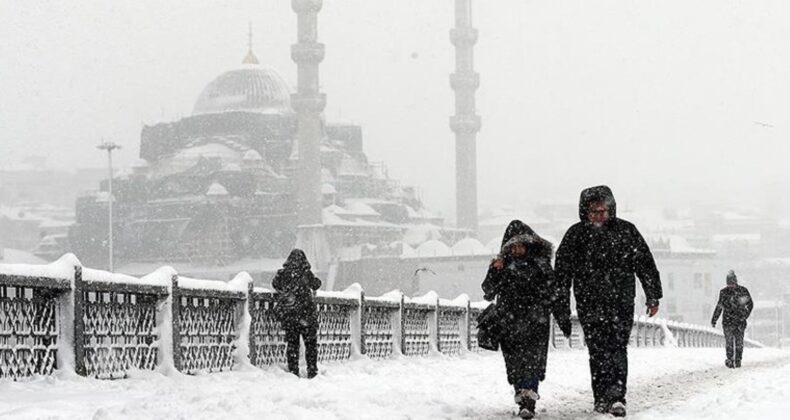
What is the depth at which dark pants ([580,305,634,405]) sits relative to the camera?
6.86 meters

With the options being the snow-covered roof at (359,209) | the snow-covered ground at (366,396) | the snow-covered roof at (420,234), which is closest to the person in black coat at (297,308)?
the snow-covered ground at (366,396)

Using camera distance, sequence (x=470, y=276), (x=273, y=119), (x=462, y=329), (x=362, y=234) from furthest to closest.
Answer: (x=273, y=119) < (x=362, y=234) < (x=470, y=276) < (x=462, y=329)

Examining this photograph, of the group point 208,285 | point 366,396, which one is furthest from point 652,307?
point 208,285

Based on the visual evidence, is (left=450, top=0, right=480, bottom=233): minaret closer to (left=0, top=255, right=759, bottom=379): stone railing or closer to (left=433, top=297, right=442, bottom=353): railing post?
(left=433, top=297, right=442, bottom=353): railing post

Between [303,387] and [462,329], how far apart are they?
8447mm

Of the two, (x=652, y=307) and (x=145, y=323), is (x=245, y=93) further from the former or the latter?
(x=652, y=307)

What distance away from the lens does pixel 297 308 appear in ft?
34.4

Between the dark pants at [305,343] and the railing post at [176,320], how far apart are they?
4.03 ft

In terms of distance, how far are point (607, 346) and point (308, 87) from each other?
76.8m

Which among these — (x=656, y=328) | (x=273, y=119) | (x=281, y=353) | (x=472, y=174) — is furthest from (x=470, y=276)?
(x=281, y=353)

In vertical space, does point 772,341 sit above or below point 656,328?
below

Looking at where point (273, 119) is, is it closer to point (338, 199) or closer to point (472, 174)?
point (338, 199)

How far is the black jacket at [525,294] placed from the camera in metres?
7.03

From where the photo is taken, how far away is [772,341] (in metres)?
91.3
